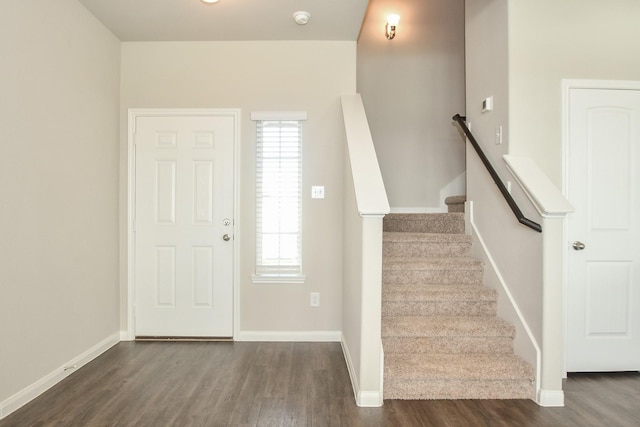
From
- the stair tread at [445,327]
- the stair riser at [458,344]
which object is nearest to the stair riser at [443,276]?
the stair tread at [445,327]

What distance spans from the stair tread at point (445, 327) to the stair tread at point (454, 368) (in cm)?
14

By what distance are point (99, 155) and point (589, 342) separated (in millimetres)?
3924

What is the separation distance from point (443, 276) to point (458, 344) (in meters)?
0.56

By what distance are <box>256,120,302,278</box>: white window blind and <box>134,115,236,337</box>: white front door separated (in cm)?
26

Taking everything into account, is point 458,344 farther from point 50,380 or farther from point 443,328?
point 50,380

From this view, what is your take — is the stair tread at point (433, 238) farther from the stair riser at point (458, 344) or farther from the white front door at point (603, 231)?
the stair riser at point (458, 344)

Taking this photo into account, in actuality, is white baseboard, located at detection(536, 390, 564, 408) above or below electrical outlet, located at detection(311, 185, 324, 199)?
below

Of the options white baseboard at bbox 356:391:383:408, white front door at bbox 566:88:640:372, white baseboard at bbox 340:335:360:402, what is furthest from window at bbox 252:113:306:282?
white front door at bbox 566:88:640:372

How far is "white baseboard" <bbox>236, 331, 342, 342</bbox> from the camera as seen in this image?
3291mm

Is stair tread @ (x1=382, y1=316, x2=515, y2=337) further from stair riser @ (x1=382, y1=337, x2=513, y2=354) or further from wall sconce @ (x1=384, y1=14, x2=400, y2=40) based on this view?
wall sconce @ (x1=384, y1=14, x2=400, y2=40)

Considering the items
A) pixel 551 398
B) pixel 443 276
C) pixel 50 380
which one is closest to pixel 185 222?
pixel 50 380

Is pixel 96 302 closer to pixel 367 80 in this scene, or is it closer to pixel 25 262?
pixel 25 262

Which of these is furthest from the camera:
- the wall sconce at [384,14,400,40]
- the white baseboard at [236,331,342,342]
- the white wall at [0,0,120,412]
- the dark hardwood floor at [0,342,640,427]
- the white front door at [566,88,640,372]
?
the wall sconce at [384,14,400,40]

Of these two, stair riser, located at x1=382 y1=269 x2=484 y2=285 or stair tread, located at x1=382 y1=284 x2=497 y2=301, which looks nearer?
stair tread, located at x1=382 y1=284 x2=497 y2=301
